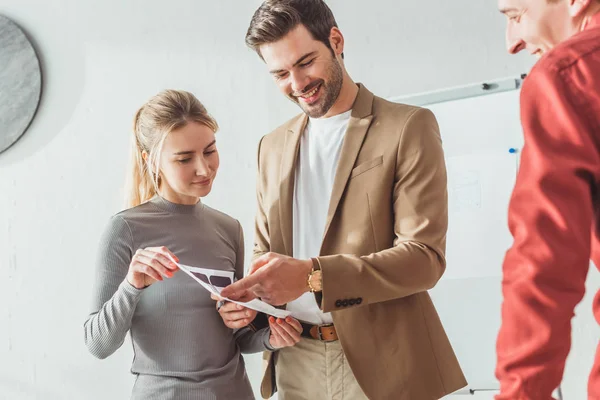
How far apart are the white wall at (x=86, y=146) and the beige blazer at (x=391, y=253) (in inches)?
52.6

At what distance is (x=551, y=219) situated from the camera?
0.69 meters

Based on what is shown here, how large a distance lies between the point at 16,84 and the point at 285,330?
2.29 metres

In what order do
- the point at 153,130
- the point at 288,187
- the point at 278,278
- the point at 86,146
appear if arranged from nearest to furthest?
1. the point at 278,278
2. the point at 288,187
3. the point at 153,130
4. the point at 86,146

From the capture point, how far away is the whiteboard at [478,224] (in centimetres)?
241

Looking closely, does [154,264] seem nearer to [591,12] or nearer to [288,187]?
[288,187]

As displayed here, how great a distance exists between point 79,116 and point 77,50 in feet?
1.00

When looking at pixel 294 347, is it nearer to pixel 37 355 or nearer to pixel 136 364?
pixel 136 364

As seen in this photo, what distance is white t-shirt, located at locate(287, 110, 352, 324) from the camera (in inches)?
65.0

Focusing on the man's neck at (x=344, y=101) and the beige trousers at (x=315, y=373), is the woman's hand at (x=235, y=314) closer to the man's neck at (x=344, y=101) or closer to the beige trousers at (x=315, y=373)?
the beige trousers at (x=315, y=373)

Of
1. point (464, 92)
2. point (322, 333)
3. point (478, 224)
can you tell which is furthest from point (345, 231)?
point (464, 92)

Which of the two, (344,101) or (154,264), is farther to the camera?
(344,101)

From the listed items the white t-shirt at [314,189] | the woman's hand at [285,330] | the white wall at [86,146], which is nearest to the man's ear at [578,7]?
the white t-shirt at [314,189]

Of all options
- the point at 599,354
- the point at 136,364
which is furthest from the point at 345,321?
the point at 599,354

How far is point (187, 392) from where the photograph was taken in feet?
5.42
